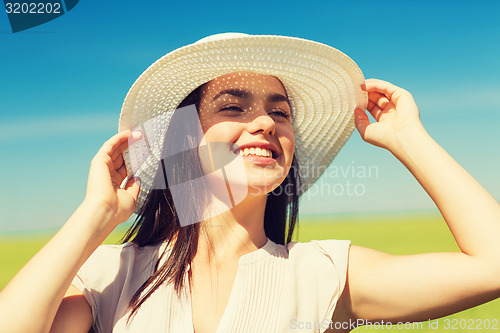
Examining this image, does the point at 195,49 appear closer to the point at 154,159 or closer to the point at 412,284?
the point at 154,159

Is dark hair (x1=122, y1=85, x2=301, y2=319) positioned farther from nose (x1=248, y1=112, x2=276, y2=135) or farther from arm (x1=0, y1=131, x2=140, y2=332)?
nose (x1=248, y1=112, x2=276, y2=135)

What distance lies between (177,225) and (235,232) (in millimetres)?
380

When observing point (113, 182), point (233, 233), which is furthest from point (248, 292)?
point (113, 182)

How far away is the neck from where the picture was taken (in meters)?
2.38

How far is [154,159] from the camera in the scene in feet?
9.03

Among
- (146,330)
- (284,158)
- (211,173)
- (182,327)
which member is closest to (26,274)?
(146,330)

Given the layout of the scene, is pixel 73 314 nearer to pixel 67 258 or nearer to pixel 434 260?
pixel 67 258

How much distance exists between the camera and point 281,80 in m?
2.65

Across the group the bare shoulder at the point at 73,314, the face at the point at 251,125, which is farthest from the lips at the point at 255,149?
the bare shoulder at the point at 73,314

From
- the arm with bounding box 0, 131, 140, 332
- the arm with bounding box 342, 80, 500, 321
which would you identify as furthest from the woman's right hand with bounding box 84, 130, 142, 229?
the arm with bounding box 342, 80, 500, 321

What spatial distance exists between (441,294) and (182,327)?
1220 millimetres

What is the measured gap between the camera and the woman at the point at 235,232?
1.90 metres

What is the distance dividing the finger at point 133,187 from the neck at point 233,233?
425mm

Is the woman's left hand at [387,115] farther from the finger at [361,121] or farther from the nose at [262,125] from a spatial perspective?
the nose at [262,125]
